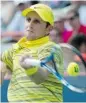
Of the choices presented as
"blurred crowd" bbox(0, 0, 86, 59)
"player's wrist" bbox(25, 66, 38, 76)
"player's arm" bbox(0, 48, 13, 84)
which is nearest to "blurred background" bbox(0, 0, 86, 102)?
"blurred crowd" bbox(0, 0, 86, 59)

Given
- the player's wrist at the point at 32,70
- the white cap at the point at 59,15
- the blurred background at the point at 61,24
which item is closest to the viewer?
the player's wrist at the point at 32,70

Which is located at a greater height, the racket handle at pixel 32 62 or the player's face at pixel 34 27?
the player's face at pixel 34 27

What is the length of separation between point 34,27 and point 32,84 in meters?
0.45

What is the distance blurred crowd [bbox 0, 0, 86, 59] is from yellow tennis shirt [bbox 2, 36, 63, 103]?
317 centimetres

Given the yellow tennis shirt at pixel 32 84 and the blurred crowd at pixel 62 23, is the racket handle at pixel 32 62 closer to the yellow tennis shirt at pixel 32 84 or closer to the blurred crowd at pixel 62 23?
the yellow tennis shirt at pixel 32 84

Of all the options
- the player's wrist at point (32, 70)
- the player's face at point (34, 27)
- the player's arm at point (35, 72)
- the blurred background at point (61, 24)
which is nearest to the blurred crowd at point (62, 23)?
the blurred background at point (61, 24)

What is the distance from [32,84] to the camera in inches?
161

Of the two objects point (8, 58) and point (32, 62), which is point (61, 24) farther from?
point (32, 62)

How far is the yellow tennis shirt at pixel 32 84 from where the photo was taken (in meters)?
4.09

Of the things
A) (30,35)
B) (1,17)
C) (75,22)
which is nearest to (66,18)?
(75,22)

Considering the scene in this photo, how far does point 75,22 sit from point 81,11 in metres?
0.41

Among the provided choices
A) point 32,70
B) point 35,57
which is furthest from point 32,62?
point 35,57

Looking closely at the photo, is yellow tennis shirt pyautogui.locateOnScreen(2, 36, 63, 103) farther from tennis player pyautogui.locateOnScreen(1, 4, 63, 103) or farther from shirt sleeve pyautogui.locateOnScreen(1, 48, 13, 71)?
shirt sleeve pyautogui.locateOnScreen(1, 48, 13, 71)

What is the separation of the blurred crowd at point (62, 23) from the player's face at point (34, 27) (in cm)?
313
